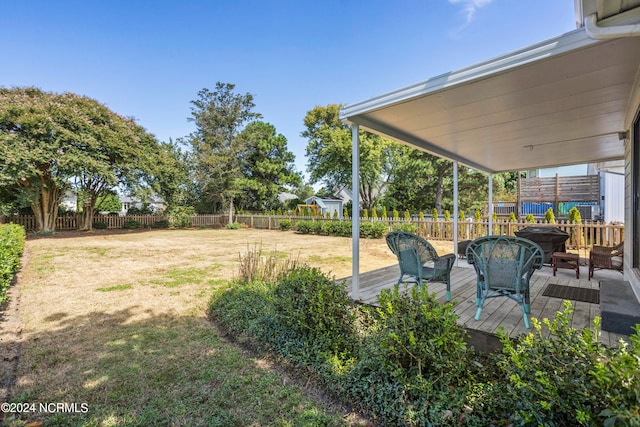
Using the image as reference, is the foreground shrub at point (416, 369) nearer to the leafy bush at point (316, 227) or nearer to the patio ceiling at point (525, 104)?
the patio ceiling at point (525, 104)

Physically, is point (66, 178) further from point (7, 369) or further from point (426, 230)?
point (426, 230)

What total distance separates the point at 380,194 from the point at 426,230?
41.9 feet

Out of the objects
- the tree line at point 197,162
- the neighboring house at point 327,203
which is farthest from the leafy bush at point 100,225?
the neighboring house at point 327,203

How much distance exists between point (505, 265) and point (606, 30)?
1891mm

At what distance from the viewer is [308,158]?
23172mm

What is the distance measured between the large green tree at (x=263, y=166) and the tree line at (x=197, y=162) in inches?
3.0

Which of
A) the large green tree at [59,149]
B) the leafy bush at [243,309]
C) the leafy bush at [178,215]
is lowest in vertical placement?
the leafy bush at [243,309]

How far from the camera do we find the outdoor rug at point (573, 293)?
11.3ft

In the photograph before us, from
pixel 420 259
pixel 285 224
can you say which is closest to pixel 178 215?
pixel 285 224

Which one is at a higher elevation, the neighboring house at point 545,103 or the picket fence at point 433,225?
the neighboring house at point 545,103

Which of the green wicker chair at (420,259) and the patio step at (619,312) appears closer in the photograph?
the patio step at (619,312)

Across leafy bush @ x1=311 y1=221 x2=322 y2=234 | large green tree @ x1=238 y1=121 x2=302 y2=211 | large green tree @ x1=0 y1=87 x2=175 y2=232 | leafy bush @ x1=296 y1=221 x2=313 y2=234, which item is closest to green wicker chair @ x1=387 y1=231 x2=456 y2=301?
leafy bush @ x1=311 y1=221 x2=322 y2=234

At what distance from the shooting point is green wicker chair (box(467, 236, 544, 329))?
105 inches

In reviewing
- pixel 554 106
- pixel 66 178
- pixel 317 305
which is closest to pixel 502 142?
pixel 554 106
